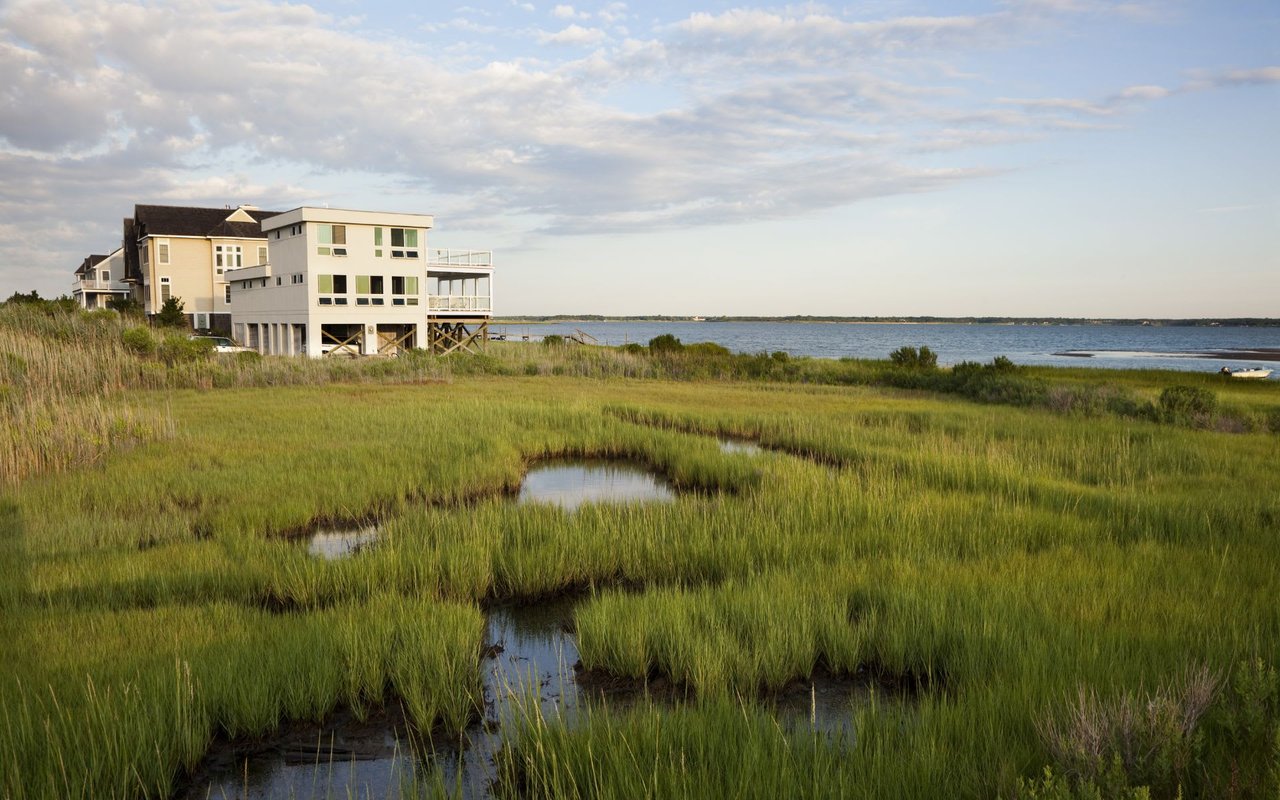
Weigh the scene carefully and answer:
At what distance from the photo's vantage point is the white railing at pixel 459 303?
1879 inches

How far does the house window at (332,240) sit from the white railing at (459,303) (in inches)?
272

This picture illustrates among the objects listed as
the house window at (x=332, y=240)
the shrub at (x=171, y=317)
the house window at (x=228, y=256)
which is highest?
the house window at (x=228, y=256)

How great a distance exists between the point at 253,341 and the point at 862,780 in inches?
2120

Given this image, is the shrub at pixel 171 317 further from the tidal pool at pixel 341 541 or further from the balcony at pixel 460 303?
the tidal pool at pixel 341 541

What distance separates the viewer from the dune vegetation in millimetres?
4582

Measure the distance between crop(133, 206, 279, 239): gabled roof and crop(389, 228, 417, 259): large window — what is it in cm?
2242

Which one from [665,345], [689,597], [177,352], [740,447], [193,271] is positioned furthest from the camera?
[193,271]

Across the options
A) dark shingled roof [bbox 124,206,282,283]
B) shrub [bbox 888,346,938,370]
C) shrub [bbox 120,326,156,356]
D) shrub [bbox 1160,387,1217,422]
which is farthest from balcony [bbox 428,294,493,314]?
shrub [bbox 1160,387,1217,422]

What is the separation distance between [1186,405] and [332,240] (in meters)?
37.9

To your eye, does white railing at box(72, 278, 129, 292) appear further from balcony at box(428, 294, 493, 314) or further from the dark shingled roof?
balcony at box(428, 294, 493, 314)

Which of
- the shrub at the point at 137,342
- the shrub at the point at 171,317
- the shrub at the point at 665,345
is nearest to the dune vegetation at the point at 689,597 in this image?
the shrub at the point at 137,342

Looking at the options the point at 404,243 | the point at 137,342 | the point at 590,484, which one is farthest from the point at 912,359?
the point at 137,342

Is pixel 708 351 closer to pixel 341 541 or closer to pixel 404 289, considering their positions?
pixel 404 289

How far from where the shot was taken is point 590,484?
14.4m
